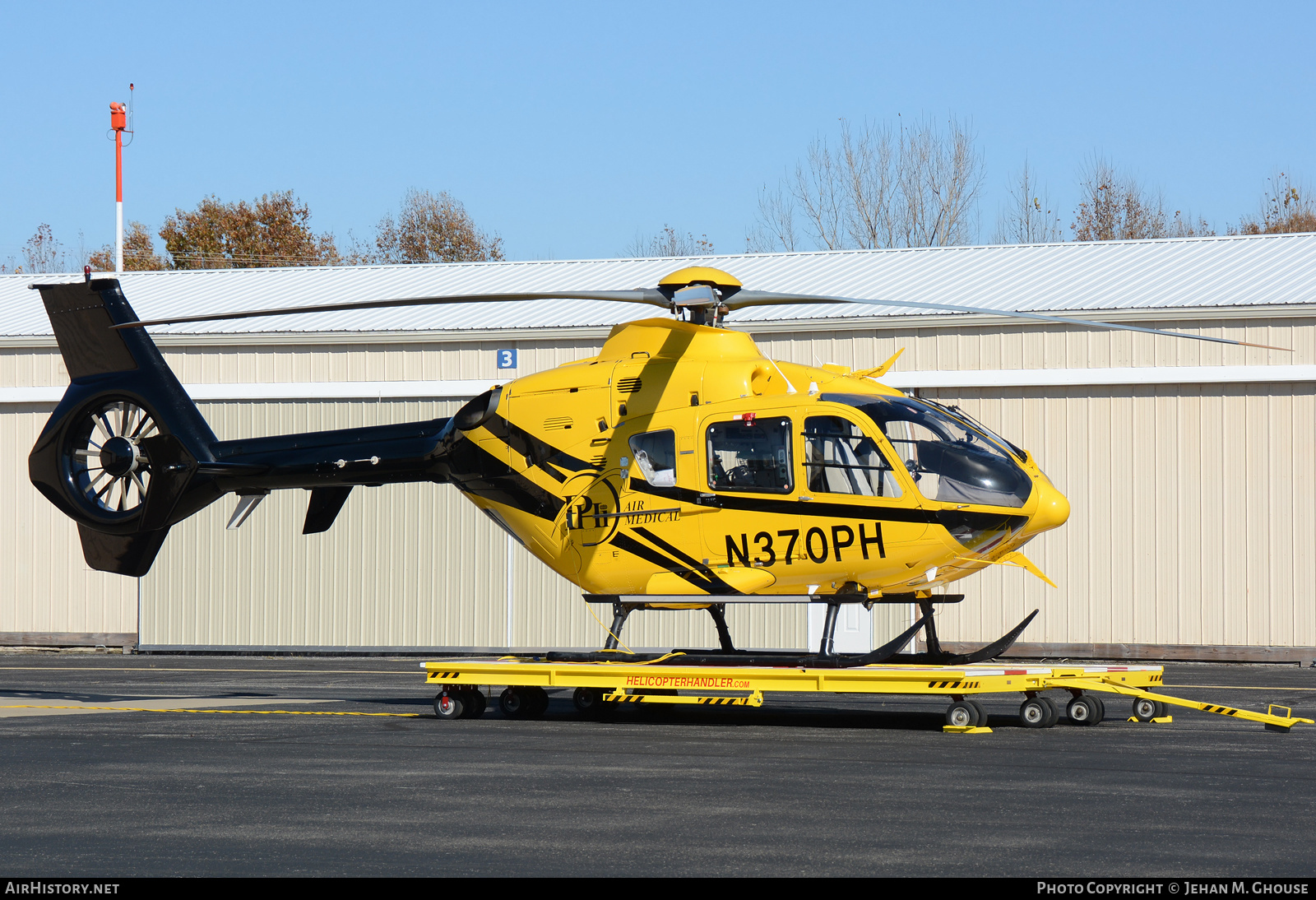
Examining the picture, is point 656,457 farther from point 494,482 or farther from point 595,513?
point 494,482

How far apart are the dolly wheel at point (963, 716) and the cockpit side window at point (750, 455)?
260 centimetres

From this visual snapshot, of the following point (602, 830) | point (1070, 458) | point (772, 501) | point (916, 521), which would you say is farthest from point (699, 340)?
point (1070, 458)

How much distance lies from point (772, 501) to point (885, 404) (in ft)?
4.72

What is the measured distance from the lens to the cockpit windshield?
1359 centimetres

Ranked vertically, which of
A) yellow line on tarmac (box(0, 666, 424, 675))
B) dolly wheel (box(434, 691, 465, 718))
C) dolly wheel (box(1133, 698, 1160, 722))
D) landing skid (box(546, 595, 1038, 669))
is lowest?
yellow line on tarmac (box(0, 666, 424, 675))

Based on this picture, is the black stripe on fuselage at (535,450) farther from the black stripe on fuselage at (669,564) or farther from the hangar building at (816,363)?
the hangar building at (816,363)

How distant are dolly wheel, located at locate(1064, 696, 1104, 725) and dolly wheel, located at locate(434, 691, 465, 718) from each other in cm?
620

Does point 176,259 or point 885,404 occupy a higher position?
point 176,259

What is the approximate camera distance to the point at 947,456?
13734 millimetres

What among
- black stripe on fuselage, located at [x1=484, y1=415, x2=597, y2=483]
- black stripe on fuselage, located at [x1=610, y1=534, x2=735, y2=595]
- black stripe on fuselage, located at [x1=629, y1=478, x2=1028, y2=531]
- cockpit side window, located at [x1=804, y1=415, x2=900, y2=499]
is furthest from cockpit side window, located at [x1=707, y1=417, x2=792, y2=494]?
black stripe on fuselage, located at [x1=484, y1=415, x2=597, y2=483]

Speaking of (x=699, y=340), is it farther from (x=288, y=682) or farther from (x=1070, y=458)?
(x=1070, y=458)

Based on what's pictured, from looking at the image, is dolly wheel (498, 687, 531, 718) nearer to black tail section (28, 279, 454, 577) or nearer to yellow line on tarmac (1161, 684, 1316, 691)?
black tail section (28, 279, 454, 577)

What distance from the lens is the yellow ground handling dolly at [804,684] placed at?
1304 centimetres
